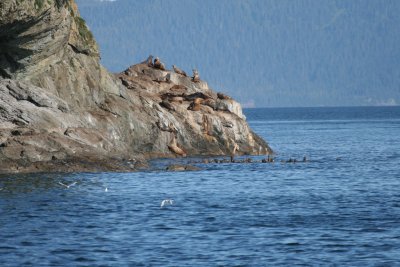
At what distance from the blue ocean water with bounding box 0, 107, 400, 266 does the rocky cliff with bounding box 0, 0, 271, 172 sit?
3647mm

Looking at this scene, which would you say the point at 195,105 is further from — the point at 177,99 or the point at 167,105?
the point at 167,105

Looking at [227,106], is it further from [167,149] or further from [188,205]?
[188,205]

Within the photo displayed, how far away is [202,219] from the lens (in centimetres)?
4284

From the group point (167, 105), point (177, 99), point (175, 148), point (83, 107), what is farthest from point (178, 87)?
point (83, 107)

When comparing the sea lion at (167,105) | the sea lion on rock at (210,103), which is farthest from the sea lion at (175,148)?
the sea lion on rock at (210,103)

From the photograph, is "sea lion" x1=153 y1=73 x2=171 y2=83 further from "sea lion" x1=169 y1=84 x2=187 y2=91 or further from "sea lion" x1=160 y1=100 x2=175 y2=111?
"sea lion" x1=160 y1=100 x2=175 y2=111

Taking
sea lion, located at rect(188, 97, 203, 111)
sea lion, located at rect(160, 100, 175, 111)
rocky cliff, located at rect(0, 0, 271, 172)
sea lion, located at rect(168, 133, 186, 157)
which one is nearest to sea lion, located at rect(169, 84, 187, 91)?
rocky cliff, located at rect(0, 0, 271, 172)

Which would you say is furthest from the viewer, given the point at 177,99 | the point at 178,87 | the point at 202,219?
Answer: the point at 178,87

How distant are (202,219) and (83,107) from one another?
35.2 m

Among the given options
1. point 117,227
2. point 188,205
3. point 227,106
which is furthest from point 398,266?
point 227,106

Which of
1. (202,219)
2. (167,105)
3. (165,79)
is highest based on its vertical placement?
(165,79)

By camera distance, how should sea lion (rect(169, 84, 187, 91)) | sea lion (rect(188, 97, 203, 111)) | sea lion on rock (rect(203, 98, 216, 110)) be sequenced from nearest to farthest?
sea lion (rect(188, 97, 203, 111)), sea lion on rock (rect(203, 98, 216, 110)), sea lion (rect(169, 84, 187, 91))

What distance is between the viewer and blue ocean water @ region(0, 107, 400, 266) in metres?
33.7

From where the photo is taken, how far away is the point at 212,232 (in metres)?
38.8
